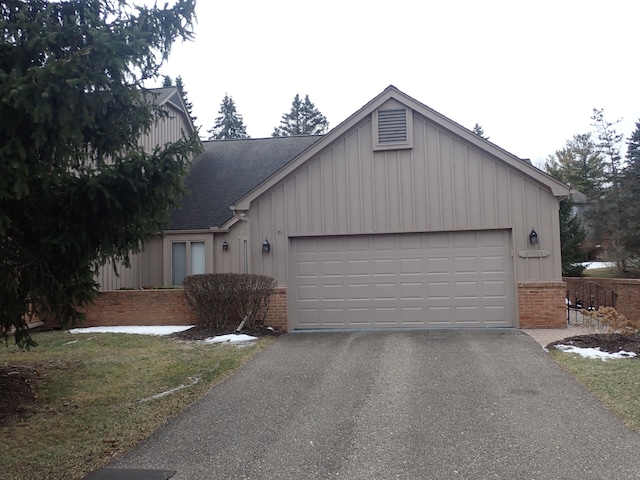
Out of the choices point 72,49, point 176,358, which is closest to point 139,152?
point 72,49

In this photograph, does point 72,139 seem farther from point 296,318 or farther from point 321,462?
point 296,318

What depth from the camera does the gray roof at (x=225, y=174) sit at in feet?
54.9

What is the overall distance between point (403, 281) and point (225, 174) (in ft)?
29.3

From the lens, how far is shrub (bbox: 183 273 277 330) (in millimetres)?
11633

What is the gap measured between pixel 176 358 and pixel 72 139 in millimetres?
4829

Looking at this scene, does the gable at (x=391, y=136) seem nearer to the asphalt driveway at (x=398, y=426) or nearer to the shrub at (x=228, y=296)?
the shrub at (x=228, y=296)

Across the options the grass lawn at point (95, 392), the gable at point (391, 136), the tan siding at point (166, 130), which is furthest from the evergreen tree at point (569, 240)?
the grass lawn at point (95, 392)

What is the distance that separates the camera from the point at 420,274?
40.1 feet

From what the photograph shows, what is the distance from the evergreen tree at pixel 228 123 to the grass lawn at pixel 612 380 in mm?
48940

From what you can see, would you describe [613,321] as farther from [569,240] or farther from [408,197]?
[569,240]

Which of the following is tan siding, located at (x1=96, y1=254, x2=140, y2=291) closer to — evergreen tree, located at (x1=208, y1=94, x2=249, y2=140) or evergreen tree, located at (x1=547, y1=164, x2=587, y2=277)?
evergreen tree, located at (x1=547, y1=164, x2=587, y2=277)

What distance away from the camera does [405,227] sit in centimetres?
1220

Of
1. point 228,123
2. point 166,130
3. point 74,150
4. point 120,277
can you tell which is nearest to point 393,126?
→ point 74,150

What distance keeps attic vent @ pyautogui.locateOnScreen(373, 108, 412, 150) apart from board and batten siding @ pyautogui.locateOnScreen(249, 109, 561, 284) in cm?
14
